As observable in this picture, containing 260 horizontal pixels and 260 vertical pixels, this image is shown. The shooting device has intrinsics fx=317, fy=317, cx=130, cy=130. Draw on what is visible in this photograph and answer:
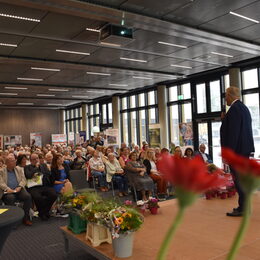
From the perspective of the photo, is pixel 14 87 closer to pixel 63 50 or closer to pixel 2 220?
pixel 63 50

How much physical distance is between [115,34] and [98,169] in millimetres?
3760

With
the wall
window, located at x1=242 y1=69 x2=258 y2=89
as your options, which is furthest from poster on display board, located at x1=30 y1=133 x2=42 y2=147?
window, located at x1=242 y1=69 x2=258 y2=89

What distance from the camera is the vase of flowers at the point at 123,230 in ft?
9.81

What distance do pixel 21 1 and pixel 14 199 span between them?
3376mm

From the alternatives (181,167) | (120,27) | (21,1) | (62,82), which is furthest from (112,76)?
(181,167)

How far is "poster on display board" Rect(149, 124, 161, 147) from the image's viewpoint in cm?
1414

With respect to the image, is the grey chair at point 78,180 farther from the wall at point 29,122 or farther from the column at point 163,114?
the wall at point 29,122

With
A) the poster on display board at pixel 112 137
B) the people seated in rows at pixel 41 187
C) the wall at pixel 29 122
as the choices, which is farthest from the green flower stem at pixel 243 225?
the wall at pixel 29 122

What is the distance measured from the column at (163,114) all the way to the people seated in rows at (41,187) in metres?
8.33

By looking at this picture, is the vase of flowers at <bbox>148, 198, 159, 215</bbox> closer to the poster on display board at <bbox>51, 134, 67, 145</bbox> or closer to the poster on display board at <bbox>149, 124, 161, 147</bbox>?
the poster on display board at <bbox>149, 124, 161, 147</bbox>

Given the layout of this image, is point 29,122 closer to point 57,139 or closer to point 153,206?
point 57,139

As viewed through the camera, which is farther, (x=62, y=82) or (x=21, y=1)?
(x=62, y=82)

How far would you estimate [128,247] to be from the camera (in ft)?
9.89

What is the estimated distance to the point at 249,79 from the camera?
11.0 meters
